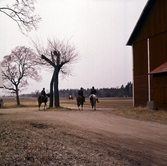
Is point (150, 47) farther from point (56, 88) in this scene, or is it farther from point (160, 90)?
point (56, 88)

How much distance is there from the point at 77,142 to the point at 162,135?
14.4ft

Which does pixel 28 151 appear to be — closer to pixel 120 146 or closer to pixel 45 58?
pixel 120 146

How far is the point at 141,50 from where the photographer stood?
77.9ft

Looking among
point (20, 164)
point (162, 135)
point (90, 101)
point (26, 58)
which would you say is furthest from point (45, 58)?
point (20, 164)

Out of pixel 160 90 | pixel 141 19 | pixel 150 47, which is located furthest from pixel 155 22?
pixel 160 90

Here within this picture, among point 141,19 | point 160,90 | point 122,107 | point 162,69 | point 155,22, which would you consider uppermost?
point 141,19

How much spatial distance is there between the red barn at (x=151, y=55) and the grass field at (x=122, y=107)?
1.29 meters

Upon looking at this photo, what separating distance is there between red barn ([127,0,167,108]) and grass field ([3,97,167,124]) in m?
1.29

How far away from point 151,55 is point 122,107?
489cm

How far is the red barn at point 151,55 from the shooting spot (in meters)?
20.3

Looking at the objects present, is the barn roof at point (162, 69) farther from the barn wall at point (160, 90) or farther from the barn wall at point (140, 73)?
the barn wall at point (140, 73)

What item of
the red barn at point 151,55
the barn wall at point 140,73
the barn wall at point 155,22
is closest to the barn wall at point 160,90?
the red barn at point 151,55

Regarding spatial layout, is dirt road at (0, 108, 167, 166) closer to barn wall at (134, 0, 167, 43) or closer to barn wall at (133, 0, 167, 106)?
barn wall at (133, 0, 167, 106)

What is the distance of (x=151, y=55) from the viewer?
22.3 metres
